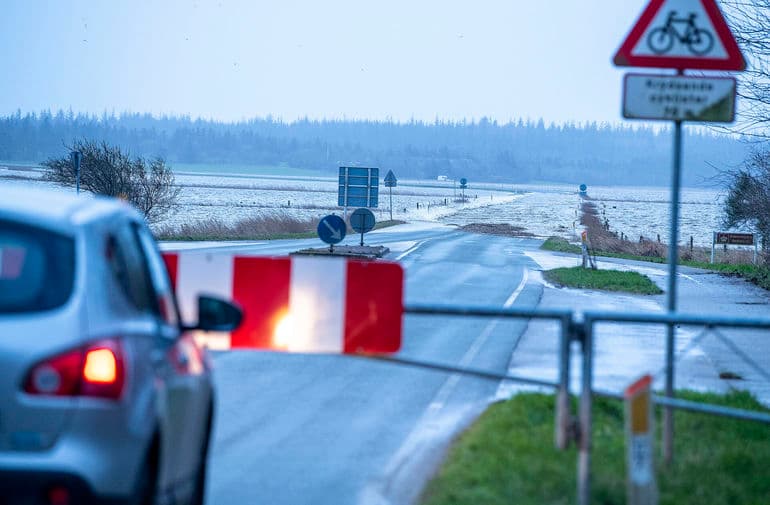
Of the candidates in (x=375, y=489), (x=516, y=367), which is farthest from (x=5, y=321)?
(x=516, y=367)

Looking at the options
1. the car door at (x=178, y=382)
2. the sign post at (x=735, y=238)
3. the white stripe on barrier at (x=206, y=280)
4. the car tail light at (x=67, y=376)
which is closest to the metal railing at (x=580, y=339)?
the white stripe on barrier at (x=206, y=280)

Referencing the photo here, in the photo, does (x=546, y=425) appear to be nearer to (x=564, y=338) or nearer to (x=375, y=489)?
(x=375, y=489)

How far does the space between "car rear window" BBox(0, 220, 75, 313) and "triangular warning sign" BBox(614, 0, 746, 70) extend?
400 cm

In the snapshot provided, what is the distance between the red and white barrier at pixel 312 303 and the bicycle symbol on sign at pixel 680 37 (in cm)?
Answer: 222

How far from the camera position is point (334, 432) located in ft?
29.4

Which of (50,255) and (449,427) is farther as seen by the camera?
(449,427)

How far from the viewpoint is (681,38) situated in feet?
22.2

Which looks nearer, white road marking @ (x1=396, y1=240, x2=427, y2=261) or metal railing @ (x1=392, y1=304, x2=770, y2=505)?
metal railing @ (x1=392, y1=304, x2=770, y2=505)

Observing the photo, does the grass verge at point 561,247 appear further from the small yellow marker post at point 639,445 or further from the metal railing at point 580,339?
the small yellow marker post at point 639,445

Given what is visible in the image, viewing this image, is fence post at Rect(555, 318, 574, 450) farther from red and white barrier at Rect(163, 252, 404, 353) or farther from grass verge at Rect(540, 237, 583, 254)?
grass verge at Rect(540, 237, 583, 254)

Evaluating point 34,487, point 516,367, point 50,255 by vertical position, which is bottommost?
point 516,367

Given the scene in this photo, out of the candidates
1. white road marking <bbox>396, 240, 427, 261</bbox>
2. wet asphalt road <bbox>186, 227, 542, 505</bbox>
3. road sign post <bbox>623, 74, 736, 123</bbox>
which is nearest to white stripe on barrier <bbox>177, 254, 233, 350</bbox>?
wet asphalt road <bbox>186, 227, 542, 505</bbox>

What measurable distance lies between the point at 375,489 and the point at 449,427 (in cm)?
238

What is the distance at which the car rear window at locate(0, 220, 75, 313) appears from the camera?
3953 mm
